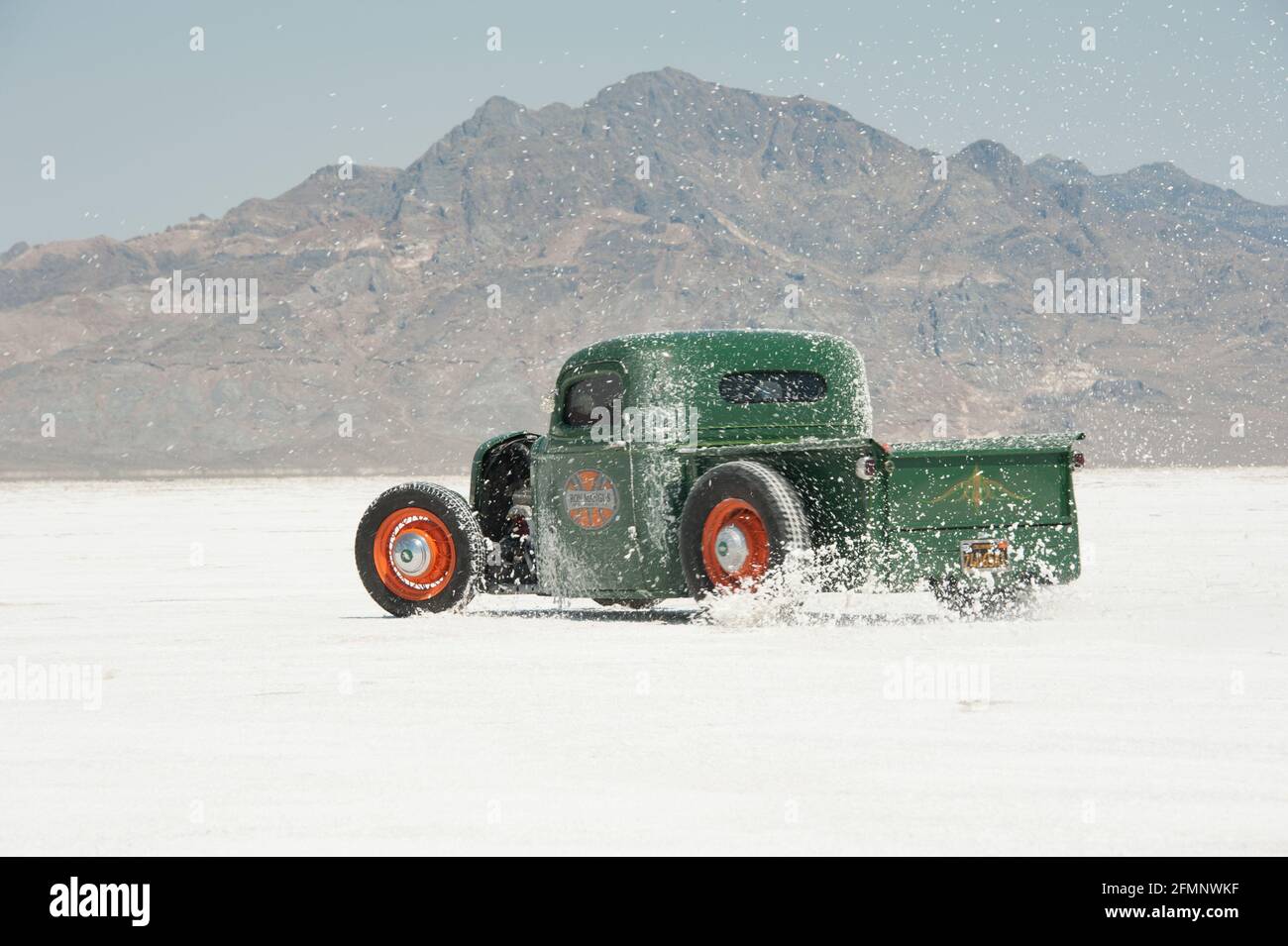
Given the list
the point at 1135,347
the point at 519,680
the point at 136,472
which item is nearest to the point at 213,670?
the point at 519,680

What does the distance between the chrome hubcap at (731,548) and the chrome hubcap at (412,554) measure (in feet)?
9.37

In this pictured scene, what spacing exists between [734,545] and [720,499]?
36 cm

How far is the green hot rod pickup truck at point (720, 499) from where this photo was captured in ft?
41.7

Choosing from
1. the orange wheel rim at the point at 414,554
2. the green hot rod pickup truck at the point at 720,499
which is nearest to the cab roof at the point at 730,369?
the green hot rod pickup truck at the point at 720,499

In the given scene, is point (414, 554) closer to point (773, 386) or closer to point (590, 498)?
point (590, 498)

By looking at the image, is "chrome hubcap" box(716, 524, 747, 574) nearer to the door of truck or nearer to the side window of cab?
the door of truck

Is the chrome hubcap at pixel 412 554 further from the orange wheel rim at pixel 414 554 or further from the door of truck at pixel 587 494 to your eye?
the door of truck at pixel 587 494

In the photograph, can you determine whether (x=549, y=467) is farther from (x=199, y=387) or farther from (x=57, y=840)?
(x=199, y=387)

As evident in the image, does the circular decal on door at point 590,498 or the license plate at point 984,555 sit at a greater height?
the circular decal on door at point 590,498

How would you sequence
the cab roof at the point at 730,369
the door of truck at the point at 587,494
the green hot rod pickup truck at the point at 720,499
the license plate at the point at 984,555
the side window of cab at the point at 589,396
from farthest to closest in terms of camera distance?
1. the side window of cab at the point at 589,396
2. the cab roof at the point at 730,369
3. the door of truck at the point at 587,494
4. the license plate at the point at 984,555
5. the green hot rod pickup truck at the point at 720,499

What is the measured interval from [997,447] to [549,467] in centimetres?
Answer: 351

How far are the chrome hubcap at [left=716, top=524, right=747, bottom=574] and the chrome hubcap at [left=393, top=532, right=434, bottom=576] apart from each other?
112 inches

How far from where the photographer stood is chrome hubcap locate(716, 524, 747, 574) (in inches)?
508

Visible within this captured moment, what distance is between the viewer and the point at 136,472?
14962 cm
